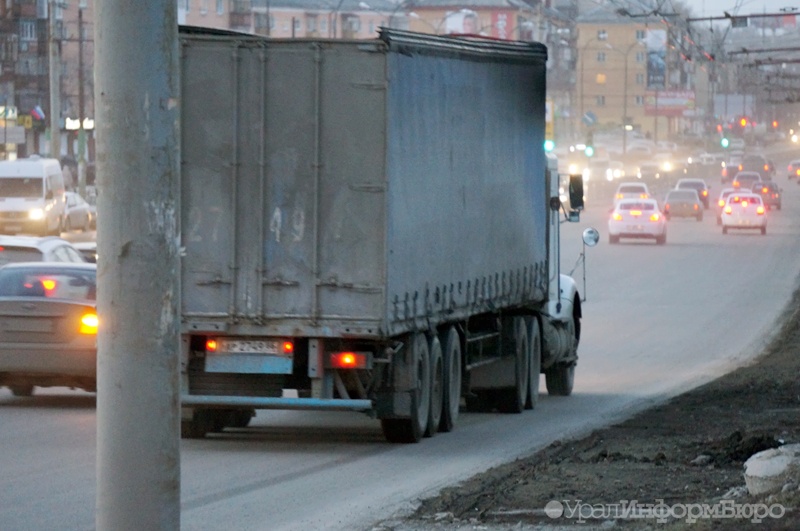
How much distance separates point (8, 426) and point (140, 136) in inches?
382

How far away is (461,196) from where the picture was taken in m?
14.1

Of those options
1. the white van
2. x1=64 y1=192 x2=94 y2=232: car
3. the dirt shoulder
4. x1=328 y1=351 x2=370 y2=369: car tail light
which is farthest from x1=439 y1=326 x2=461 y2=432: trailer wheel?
x1=64 y1=192 x2=94 y2=232: car

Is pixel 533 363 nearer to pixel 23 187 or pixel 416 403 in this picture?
pixel 416 403

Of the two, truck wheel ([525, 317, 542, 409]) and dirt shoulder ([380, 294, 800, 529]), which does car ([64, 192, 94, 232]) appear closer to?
truck wheel ([525, 317, 542, 409])

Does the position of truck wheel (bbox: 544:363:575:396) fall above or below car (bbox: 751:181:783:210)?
below

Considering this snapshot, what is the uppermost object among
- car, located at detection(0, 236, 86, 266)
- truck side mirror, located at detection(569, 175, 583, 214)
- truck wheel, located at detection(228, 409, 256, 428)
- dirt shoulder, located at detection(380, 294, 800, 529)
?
truck side mirror, located at detection(569, 175, 583, 214)

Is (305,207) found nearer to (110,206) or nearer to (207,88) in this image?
(207,88)

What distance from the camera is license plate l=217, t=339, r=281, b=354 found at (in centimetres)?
1216

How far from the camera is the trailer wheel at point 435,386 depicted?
1330cm

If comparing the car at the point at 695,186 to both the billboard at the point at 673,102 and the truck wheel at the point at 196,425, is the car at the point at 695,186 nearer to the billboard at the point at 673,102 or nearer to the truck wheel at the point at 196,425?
the billboard at the point at 673,102

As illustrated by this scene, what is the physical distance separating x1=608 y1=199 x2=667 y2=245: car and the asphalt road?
25007 mm

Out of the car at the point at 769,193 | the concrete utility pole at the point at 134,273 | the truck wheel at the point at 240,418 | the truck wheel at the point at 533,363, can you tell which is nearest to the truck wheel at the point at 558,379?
the truck wheel at the point at 533,363

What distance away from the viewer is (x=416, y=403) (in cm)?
1268

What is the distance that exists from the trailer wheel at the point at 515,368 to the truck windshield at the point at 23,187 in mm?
37590
